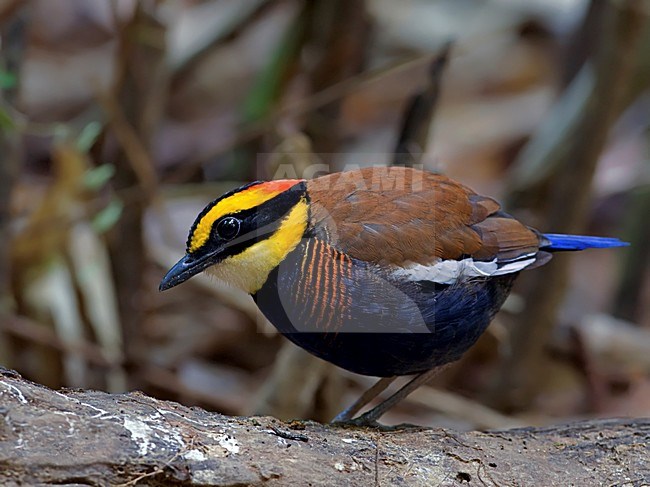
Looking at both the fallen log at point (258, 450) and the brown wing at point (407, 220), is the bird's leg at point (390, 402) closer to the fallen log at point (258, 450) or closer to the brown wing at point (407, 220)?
the fallen log at point (258, 450)

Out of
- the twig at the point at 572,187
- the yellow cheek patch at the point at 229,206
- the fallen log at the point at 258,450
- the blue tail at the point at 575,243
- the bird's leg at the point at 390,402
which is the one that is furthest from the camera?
the twig at the point at 572,187

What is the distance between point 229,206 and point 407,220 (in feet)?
2.00

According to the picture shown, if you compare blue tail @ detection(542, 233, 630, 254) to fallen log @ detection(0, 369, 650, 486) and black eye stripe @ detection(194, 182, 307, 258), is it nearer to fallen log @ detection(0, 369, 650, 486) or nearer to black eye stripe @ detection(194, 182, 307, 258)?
fallen log @ detection(0, 369, 650, 486)

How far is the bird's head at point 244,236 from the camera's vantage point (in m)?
2.73

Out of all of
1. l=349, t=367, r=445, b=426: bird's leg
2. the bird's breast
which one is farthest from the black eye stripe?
l=349, t=367, r=445, b=426: bird's leg

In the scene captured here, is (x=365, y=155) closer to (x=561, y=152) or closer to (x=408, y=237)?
(x=561, y=152)

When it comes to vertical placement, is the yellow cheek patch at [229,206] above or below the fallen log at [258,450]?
above

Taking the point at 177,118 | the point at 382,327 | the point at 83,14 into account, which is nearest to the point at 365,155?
the point at 177,118

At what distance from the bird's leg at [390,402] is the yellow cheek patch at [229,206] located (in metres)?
0.90

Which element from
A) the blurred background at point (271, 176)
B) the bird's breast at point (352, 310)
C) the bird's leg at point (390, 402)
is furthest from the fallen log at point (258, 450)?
the blurred background at point (271, 176)

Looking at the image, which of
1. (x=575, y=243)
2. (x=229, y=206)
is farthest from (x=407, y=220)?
(x=575, y=243)

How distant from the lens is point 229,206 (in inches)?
107

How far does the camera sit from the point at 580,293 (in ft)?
22.0

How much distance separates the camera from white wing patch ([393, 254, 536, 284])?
9.46ft
